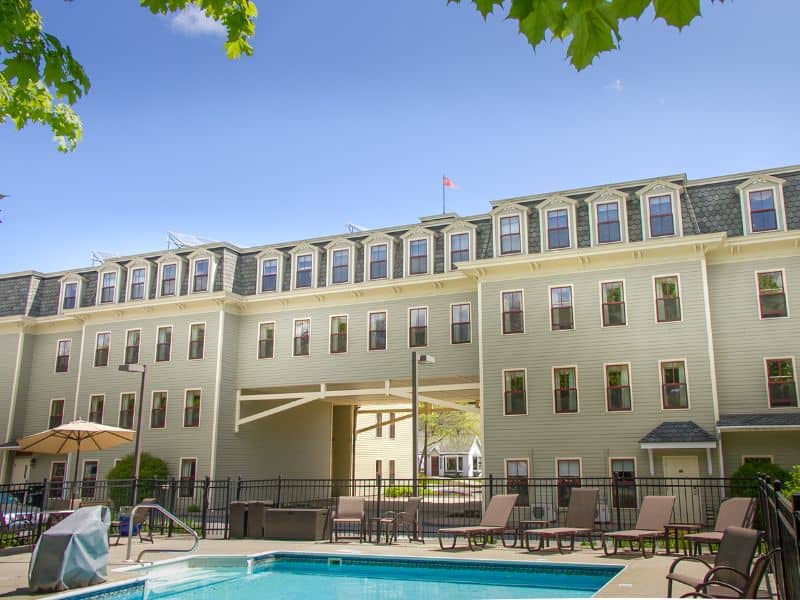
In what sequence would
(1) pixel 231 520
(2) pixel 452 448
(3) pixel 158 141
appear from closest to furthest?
(3) pixel 158 141
(1) pixel 231 520
(2) pixel 452 448

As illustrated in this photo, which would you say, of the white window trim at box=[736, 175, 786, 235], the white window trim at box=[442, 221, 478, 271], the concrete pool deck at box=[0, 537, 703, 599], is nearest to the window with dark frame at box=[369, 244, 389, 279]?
the white window trim at box=[442, 221, 478, 271]

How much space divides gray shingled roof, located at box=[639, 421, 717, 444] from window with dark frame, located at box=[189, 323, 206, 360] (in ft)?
59.3

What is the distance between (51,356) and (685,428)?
94.0ft

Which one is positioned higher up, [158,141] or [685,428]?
[158,141]

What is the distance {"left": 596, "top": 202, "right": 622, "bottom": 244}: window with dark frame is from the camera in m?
24.6

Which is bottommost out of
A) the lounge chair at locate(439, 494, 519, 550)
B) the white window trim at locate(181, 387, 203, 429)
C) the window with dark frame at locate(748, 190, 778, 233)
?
the lounge chair at locate(439, 494, 519, 550)

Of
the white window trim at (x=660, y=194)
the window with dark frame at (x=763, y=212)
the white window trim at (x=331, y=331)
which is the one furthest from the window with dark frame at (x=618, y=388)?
the white window trim at (x=331, y=331)

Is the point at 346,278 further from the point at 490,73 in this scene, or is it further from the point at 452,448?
the point at 452,448

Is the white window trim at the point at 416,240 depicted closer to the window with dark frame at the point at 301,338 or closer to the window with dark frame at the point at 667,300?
the window with dark frame at the point at 301,338

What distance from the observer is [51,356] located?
34938 mm

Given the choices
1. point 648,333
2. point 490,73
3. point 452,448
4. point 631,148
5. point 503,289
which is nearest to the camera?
point 490,73

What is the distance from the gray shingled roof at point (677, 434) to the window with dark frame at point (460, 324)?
7.49 m

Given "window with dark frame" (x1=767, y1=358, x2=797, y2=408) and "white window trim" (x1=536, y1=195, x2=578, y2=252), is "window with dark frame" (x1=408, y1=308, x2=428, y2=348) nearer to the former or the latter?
"white window trim" (x1=536, y1=195, x2=578, y2=252)

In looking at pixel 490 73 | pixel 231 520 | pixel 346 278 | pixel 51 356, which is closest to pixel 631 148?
pixel 490 73
